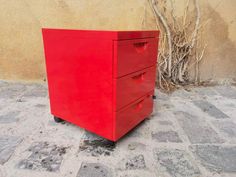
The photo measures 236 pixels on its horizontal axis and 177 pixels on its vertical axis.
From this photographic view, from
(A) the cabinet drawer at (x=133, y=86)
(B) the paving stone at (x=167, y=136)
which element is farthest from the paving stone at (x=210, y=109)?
(A) the cabinet drawer at (x=133, y=86)

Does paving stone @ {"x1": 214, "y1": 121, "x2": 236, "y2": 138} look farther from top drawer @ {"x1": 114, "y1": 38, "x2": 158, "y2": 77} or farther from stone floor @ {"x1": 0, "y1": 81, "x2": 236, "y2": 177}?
top drawer @ {"x1": 114, "y1": 38, "x2": 158, "y2": 77}

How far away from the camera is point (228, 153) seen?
3.13 feet

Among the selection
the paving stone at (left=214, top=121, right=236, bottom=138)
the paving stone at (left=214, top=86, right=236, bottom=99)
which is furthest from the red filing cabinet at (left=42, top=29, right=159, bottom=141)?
the paving stone at (left=214, top=86, right=236, bottom=99)

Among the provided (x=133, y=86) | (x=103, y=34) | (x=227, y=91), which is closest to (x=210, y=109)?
(x=227, y=91)

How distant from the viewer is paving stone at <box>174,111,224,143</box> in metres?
1.07

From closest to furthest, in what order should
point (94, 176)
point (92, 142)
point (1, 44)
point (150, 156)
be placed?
point (94, 176) < point (150, 156) < point (92, 142) < point (1, 44)

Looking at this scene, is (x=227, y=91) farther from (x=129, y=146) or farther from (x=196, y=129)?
(x=129, y=146)

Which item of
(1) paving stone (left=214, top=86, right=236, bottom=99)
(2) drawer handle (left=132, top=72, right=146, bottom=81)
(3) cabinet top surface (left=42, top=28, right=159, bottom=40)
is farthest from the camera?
(1) paving stone (left=214, top=86, right=236, bottom=99)

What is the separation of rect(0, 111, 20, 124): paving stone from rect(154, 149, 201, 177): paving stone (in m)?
0.94

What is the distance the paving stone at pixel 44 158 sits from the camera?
2.77 ft

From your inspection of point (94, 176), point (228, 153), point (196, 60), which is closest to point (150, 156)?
point (94, 176)

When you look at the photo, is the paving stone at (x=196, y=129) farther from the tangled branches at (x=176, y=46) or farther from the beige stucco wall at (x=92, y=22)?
the beige stucco wall at (x=92, y=22)

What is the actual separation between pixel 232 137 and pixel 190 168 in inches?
16.6

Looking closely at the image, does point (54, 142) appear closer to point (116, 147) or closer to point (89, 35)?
point (116, 147)
